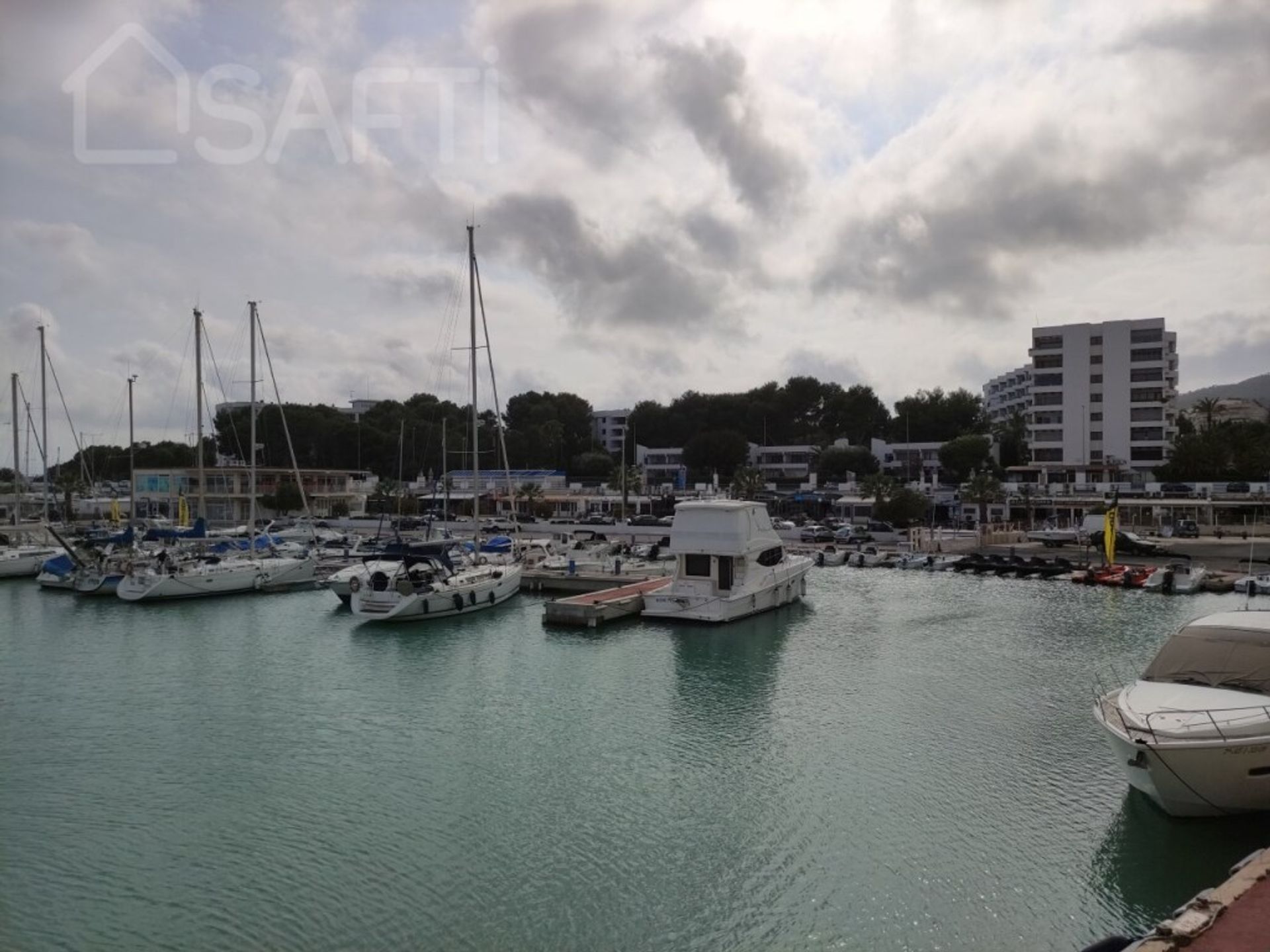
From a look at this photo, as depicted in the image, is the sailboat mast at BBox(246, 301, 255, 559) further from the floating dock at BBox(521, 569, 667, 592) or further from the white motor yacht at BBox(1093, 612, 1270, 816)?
the white motor yacht at BBox(1093, 612, 1270, 816)

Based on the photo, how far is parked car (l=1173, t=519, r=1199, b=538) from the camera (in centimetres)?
6788

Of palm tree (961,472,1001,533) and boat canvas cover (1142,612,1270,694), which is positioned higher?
palm tree (961,472,1001,533)

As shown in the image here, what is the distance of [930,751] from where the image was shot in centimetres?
2022

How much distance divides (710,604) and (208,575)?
27.4 meters

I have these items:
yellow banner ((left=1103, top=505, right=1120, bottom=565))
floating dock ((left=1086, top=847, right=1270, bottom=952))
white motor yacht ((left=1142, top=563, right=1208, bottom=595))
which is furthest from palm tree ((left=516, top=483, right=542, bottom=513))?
floating dock ((left=1086, top=847, right=1270, bottom=952))

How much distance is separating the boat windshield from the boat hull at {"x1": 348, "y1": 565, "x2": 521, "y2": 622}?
2857cm

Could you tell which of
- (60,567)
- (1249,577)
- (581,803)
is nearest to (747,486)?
(1249,577)

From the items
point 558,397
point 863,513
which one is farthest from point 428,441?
point 863,513

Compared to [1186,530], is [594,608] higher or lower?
lower

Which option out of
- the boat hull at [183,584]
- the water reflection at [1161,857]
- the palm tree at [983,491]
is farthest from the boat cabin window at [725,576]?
the palm tree at [983,491]

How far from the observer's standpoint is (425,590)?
38531mm

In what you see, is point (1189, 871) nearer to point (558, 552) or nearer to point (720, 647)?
point (720, 647)

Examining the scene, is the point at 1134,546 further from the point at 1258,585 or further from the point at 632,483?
the point at 632,483

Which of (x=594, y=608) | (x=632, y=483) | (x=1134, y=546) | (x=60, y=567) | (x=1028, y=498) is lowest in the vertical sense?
(x=594, y=608)
